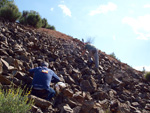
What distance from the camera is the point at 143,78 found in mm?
10336

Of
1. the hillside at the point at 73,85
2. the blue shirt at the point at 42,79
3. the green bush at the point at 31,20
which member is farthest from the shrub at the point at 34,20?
the blue shirt at the point at 42,79

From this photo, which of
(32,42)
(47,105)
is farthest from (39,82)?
(32,42)

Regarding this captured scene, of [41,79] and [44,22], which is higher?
[44,22]

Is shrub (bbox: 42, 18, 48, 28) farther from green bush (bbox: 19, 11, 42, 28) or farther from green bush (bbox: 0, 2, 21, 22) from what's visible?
green bush (bbox: 0, 2, 21, 22)

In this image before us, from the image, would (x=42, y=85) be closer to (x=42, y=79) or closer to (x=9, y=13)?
(x=42, y=79)

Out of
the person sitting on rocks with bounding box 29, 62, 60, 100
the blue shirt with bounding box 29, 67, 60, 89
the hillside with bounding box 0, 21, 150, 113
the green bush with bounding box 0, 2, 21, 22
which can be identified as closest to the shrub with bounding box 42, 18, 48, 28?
the green bush with bounding box 0, 2, 21, 22

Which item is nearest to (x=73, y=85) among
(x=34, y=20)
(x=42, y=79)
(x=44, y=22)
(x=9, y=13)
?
(x=42, y=79)

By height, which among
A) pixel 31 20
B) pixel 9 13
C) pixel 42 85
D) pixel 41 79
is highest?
pixel 31 20

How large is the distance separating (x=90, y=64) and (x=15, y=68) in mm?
4839

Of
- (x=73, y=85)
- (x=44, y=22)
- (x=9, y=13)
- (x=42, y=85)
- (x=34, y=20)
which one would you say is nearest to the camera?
(x=42, y=85)

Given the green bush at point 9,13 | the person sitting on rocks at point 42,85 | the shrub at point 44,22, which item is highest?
the shrub at point 44,22

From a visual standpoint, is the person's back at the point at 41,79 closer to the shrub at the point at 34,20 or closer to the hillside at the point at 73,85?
the hillside at the point at 73,85

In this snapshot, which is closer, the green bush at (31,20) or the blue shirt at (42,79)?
the blue shirt at (42,79)

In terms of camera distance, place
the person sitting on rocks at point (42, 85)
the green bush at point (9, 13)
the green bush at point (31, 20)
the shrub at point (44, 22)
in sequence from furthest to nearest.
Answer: the shrub at point (44, 22) → the green bush at point (31, 20) → the green bush at point (9, 13) → the person sitting on rocks at point (42, 85)
